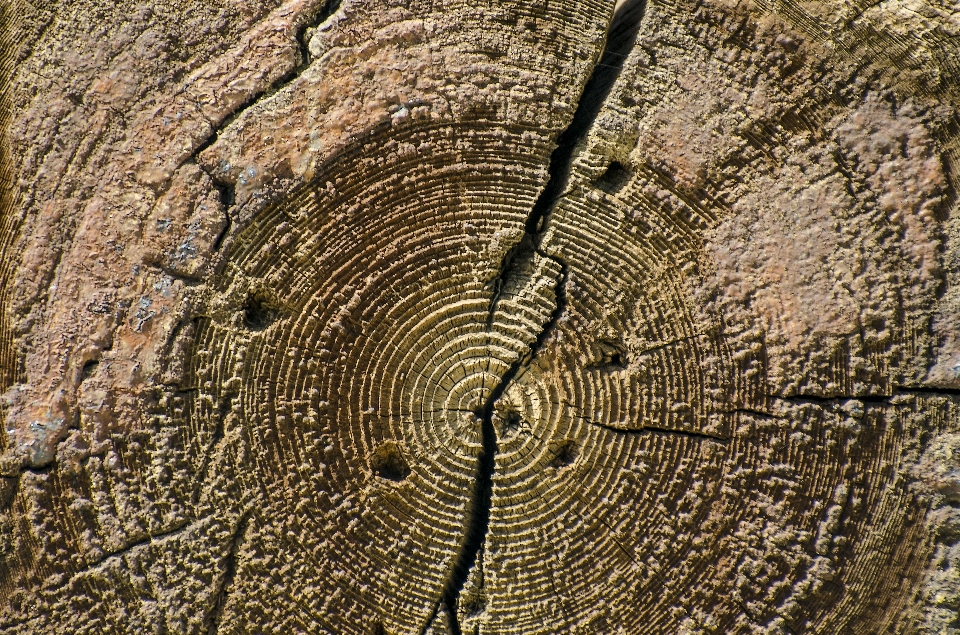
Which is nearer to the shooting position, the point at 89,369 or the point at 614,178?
the point at 89,369

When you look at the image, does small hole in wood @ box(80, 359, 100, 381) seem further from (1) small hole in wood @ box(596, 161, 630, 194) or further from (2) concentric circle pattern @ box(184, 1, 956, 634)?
(1) small hole in wood @ box(596, 161, 630, 194)

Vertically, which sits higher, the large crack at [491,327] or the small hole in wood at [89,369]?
the large crack at [491,327]

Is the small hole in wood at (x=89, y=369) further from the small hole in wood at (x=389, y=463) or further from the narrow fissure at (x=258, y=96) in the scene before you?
the small hole in wood at (x=389, y=463)

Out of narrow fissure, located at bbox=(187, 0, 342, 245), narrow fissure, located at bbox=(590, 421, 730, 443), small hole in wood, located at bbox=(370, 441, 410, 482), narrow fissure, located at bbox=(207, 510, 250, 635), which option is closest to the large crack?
small hole in wood, located at bbox=(370, 441, 410, 482)

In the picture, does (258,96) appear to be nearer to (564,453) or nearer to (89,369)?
(89,369)

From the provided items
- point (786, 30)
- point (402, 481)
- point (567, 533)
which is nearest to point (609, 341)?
point (567, 533)

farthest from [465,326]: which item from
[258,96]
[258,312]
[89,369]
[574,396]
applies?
[89,369]

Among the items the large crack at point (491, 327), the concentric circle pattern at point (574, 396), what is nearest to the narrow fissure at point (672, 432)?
the concentric circle pattern at point (574, 396)

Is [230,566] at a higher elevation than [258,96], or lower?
lower
